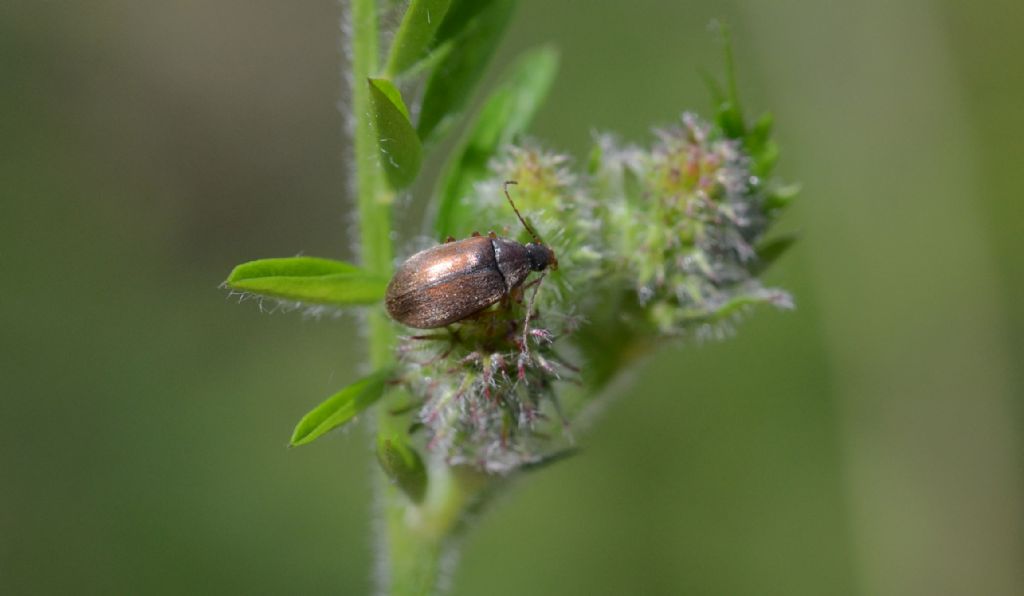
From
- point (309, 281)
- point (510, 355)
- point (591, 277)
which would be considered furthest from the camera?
point (591, 277)

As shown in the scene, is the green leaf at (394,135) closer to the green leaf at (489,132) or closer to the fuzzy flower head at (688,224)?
the green leaf at (489,132)

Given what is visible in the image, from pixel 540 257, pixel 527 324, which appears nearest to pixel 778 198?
pixel 540 257

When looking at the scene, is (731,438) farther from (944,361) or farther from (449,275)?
(449,275)

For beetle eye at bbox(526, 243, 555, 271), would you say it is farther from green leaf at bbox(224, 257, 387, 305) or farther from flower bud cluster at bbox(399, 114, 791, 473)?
green leaf at bbox(224, 257, 387, 305)

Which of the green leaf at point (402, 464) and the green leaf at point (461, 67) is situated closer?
the green leaf at point (402, 464)

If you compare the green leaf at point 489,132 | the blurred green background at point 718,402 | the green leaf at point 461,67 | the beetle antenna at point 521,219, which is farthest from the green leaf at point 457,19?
the blurred green background at point 718,402

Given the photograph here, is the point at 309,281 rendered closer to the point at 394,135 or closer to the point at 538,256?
the point at 394,135
